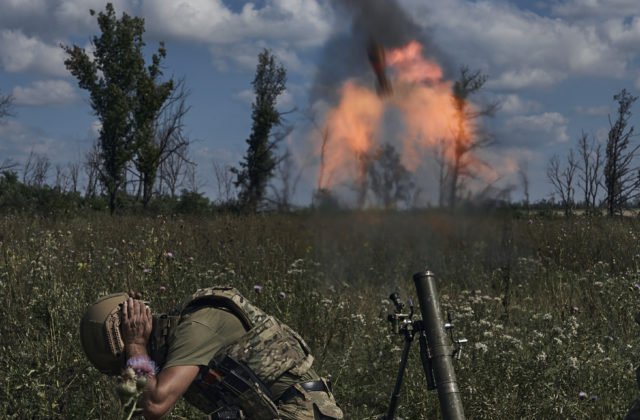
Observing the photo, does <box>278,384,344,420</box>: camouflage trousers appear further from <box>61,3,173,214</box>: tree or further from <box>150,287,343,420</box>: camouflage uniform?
<box>61,3,173,214</box>: tree

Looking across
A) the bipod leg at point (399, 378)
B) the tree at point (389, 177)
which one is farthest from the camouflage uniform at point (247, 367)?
the tree at point (389, 177)

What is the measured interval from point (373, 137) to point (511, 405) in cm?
384

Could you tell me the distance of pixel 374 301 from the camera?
7.23m

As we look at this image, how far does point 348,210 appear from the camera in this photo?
316 inches

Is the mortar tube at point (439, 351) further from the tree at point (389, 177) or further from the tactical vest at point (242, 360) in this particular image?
the tree at point (389, 177)

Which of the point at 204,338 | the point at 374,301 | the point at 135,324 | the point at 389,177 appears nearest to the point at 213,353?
the point at 204,338

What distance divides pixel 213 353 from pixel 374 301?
4.52 metres

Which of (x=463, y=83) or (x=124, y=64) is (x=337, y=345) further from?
(x=124, y=64)

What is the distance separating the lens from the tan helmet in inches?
114

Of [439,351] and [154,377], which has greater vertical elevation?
[439,351]

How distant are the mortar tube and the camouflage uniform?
862 millimetres

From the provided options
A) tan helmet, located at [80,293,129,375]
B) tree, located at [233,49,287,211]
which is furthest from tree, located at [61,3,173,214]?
tan helmet, located at [80,293,129,375]

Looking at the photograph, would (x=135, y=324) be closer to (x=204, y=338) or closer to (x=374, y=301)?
(x=204, y=338)

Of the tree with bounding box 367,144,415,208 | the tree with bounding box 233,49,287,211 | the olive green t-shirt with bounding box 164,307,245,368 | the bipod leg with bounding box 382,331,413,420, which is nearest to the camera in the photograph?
the bipod leg with bounding box 382,331,413,420
